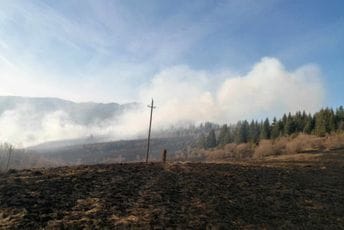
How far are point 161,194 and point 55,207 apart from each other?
685cm

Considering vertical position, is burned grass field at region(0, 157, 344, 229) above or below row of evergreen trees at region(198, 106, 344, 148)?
below

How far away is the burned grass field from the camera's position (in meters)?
19.1

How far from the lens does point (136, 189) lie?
25438 millimetres

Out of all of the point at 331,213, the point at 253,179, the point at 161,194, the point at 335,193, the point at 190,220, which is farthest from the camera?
the point at 253,179

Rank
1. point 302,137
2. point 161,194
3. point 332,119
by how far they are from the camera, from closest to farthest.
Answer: point 161,194
point 302,137
point 332,119

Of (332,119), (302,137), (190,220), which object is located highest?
(332,119)

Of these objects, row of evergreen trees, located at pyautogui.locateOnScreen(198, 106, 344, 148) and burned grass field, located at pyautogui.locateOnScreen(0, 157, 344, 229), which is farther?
row of evergreen trees, located at pyautogui.locateOnScreen(198, 106, 344, 148)

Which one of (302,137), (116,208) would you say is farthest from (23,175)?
(302,137)

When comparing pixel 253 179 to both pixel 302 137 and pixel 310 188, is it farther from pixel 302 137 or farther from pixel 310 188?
pixel 302 137

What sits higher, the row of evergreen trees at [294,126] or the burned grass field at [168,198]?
the row of evergreen trees at [294,126]

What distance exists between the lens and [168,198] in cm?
2353

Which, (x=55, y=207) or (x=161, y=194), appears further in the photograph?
(x=161, y=194)

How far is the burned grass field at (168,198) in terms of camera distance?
62.7ft

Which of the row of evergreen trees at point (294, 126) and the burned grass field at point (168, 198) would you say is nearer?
the burned grass field at point (168, 198)
